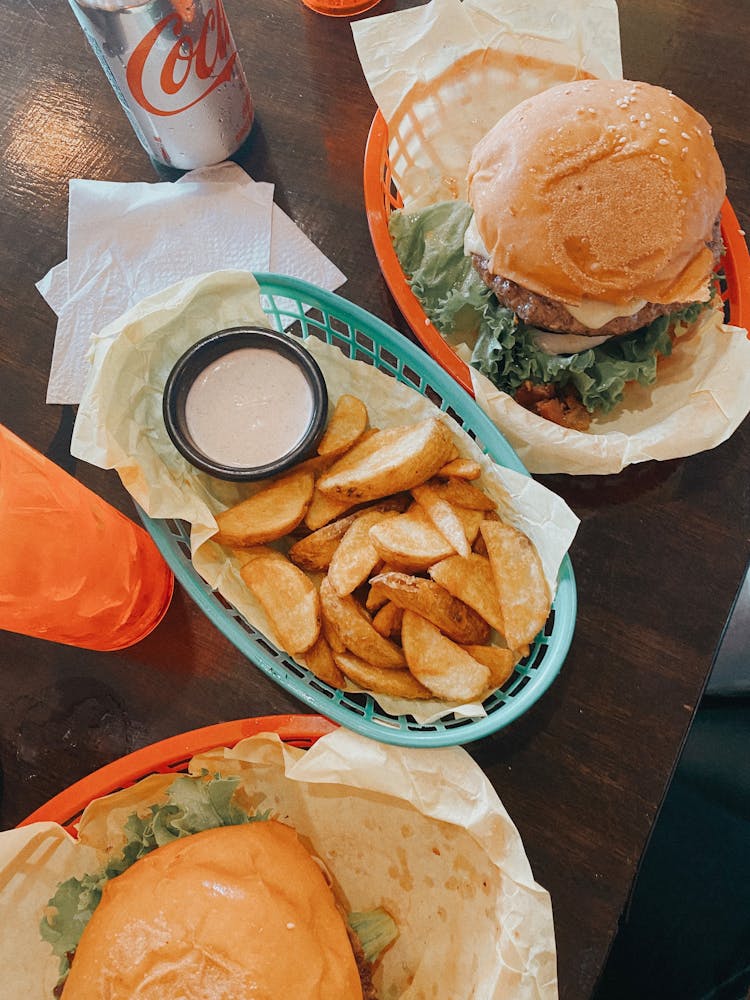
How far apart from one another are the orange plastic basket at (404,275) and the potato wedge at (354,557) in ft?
0.96

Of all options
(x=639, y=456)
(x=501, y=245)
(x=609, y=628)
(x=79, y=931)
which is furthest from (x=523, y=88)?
(x=79, y=931)

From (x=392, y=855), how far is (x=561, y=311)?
2.89 feet

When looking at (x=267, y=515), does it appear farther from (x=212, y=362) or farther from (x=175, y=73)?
(x=175, y=73)

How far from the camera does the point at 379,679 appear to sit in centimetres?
113

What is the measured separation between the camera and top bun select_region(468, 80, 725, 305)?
124 centimetres

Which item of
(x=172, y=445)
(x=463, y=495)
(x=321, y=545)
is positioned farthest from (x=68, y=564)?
(x=463, y=495)

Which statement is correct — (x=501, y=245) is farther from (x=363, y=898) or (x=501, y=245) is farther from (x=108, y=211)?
(x=363, y=898)

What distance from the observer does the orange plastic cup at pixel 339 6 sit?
5.40 feet

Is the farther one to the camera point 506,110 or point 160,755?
point 506,110

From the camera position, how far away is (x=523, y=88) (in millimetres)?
1546

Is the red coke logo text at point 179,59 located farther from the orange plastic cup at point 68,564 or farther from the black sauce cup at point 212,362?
the orange plastic cup at point 68,564

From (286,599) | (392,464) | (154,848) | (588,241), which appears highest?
(588,241)

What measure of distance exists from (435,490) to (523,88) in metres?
0.86

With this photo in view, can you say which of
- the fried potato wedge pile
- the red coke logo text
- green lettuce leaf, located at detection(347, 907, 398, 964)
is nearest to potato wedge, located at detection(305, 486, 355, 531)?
the fried potato wedge pile
